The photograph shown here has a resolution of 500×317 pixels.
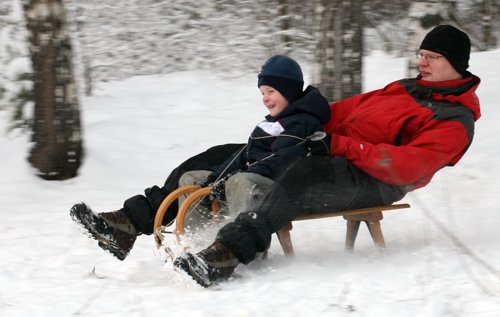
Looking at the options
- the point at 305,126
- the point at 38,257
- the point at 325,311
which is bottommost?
the point at 38,257

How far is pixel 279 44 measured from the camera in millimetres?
14055

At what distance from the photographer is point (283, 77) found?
13.9 ft

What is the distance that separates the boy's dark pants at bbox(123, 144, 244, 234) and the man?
634mm

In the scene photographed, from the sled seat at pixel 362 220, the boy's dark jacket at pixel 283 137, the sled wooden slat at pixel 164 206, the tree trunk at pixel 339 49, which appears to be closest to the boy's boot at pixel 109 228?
the sled wooden slat at pixel 164 206

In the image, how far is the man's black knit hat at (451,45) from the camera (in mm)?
4332

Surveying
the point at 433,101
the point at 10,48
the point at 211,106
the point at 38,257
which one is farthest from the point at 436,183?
the point at 10,48

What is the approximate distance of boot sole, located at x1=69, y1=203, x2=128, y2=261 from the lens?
406 centimetres

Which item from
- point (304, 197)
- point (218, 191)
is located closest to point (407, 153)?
point (304, 197)

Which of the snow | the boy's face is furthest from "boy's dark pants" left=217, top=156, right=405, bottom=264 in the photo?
the boy's face

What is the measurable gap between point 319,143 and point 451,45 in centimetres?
100

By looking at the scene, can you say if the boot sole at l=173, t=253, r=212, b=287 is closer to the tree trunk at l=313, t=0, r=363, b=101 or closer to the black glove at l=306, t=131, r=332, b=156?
the black glove at l=306, t=131, r=332, b=156

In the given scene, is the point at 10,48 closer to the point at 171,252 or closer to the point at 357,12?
the point at 357,12

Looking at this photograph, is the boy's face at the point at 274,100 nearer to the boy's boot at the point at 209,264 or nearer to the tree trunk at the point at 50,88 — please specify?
the boy's boot at the point at 209,264

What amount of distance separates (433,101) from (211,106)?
16.5 ft
